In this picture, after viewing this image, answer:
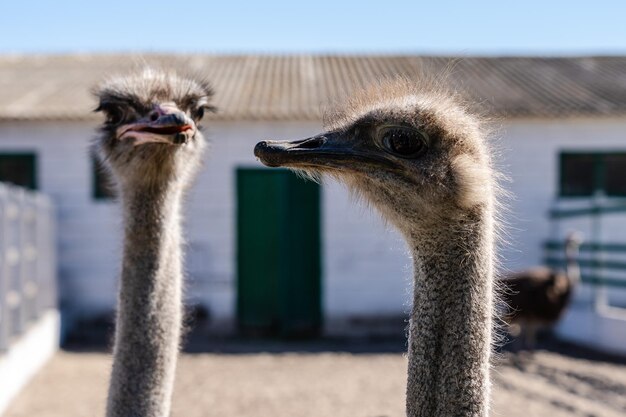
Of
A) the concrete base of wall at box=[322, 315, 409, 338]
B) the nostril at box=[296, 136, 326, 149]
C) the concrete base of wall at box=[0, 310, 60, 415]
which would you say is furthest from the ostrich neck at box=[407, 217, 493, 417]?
the concrete base of wall at box=[322, 315, 409, 338]

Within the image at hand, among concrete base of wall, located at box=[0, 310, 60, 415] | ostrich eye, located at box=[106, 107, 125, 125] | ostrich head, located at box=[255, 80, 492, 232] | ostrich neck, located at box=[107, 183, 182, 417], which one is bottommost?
concrete base of wall, located at box=[0, 310, 60, 415]

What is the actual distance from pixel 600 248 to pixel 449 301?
8041 millimetres

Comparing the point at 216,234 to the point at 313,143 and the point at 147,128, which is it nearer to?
the point at 147,128

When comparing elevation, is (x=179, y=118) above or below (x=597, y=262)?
above

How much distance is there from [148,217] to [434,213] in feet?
3.84

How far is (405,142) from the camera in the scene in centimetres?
209

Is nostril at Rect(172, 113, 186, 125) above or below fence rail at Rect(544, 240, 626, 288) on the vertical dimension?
above

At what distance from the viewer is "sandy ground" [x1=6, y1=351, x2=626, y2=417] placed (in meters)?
6.75

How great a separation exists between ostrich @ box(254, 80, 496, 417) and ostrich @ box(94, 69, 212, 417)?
0.81 meters

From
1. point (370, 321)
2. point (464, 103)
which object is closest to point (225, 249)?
point (370, 321)

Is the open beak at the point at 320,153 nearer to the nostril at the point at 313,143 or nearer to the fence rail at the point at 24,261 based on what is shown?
the nostril at the point at 313,143

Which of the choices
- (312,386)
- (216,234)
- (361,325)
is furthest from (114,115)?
(361,325)

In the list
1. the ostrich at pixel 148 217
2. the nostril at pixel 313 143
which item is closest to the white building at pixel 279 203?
the ostrich at pixel 148 217

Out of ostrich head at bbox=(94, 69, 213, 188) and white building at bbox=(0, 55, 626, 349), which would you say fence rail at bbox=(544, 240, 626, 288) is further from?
ostrich head at bbox=(94, 69, 213, 188)
